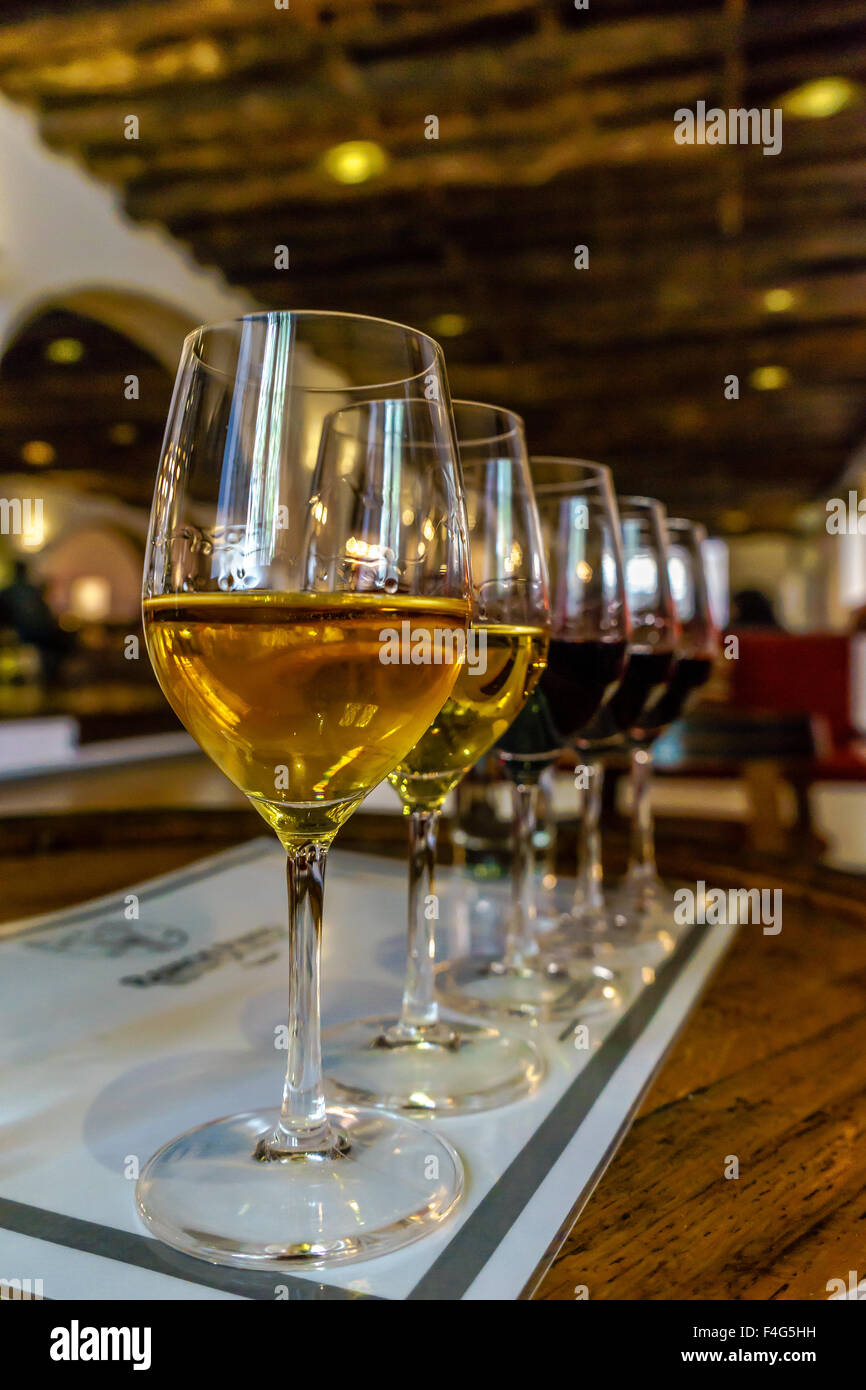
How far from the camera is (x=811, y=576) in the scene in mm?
15641

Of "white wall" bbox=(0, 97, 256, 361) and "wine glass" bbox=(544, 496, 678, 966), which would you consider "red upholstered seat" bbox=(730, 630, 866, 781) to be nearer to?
"white wall" bbox=(0, 97, 256, 361)

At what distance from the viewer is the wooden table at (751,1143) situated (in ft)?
0.92

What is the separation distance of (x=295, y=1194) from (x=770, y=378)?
7.84 metres

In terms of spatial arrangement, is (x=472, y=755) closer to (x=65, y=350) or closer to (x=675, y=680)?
(x=675, y=680)

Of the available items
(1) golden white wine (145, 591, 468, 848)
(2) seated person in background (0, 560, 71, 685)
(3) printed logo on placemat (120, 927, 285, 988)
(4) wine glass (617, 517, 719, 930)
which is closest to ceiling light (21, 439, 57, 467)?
(2) seated person in background (0, 560, 71, 685)

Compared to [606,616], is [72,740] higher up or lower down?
lower down

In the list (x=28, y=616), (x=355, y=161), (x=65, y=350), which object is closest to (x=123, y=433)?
(x=65, y=350)

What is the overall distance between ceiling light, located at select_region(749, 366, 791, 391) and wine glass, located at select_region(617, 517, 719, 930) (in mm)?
6889

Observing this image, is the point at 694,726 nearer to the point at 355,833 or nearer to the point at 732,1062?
the point at 355,833

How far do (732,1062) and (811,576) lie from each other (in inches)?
643

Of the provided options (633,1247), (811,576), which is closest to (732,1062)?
(633,1247)

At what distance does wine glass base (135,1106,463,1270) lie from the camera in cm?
28

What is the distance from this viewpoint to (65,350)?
688cm

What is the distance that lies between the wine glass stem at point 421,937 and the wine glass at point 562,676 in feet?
0.25
